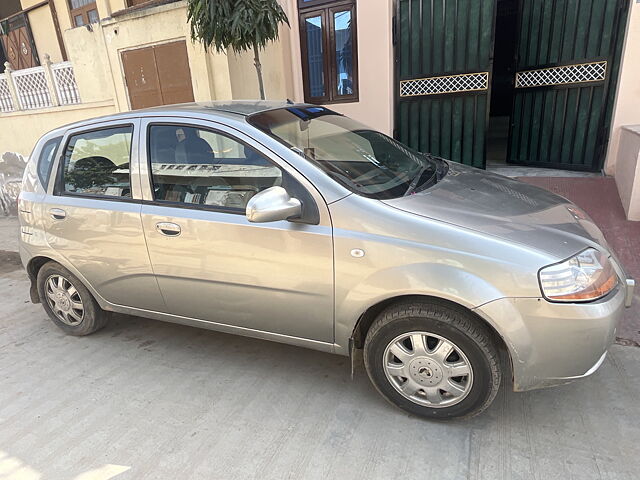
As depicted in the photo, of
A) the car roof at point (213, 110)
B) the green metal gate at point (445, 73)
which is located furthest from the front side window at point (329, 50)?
the car roof at point (213, 110)

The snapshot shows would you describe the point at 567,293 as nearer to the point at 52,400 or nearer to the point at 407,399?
the point at 407,399

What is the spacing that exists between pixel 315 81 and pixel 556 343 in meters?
6.44

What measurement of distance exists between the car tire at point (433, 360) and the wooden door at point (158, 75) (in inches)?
231

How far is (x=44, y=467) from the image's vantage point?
2.30 meters

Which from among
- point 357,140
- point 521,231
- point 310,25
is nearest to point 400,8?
point 310,25

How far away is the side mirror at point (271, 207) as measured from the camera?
7.45ft

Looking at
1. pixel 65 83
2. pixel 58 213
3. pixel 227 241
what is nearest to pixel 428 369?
pixel 227 241

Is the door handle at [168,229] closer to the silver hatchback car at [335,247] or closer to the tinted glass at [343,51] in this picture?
the silver hatchback car at [335,247]

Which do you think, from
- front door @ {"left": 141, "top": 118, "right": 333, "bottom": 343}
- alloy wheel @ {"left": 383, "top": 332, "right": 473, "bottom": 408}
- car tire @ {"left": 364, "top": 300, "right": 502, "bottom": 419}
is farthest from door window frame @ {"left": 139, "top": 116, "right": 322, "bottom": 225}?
alloy wheel @ {"left": 383, "top": 332, "right": 473, "bottom": 408}

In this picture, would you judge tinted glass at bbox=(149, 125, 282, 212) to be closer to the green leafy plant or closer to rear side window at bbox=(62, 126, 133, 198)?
rear side window at bbox=(62, 126, 133, 198)

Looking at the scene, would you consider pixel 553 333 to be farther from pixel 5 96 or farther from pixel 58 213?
pixel 5 96

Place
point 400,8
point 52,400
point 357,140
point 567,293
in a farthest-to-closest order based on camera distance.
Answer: point 400,8
point 357,140
point 52,400
point 567,293

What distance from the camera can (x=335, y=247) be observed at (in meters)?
2.35

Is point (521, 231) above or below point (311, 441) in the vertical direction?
above
